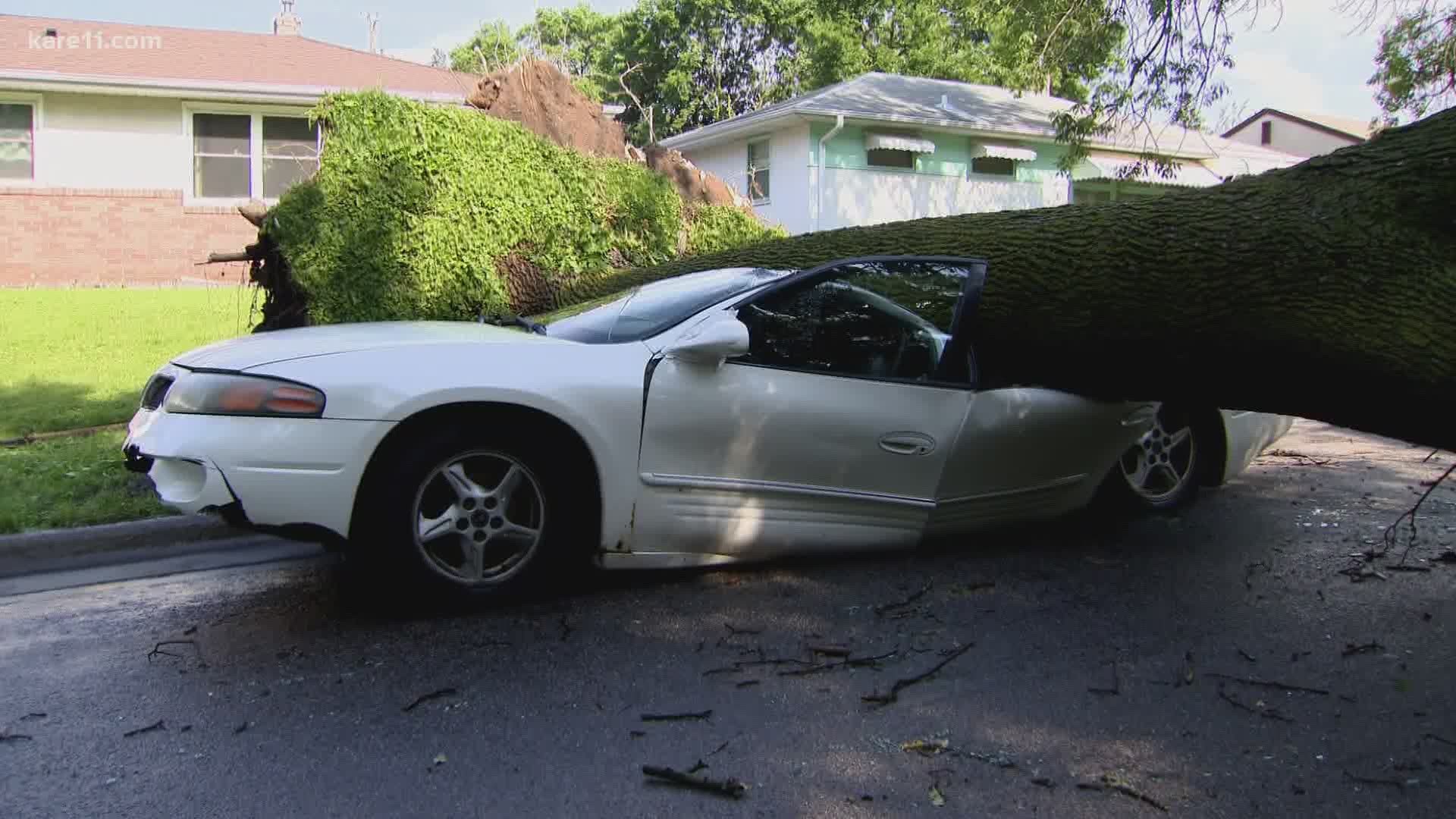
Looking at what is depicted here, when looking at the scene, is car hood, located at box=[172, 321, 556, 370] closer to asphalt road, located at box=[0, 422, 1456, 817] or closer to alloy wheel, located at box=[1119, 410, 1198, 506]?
asphalt road, located at box=[0, 422, 1456, 817]

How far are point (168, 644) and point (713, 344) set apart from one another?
88.5 inches

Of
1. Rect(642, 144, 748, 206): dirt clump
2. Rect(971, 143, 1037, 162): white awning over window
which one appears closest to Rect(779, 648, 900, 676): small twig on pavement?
Rect(642, 144, 748, 206): dirt clump

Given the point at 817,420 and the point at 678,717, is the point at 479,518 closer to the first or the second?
the point at 678,717

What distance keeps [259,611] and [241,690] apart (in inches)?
35.2

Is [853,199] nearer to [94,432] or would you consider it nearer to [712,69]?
[94,432]

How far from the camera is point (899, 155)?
22047 mm

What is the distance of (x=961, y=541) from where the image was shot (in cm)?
542

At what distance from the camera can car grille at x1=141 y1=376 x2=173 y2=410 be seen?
13.7ft

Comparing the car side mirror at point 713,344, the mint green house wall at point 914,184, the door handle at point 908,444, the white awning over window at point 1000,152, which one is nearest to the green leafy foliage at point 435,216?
the car side mirror at point 713,344

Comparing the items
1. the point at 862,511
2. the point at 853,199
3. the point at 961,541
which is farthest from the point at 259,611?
the point at 853,199

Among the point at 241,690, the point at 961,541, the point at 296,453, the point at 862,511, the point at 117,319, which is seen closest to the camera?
the point at 241,690

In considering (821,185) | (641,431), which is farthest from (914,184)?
(641,431)

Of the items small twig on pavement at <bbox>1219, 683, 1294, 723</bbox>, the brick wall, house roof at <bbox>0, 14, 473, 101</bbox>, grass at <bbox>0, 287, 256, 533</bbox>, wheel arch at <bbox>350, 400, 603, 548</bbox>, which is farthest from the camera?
house roof at <bbox>0, 14, 473, 101</bbox>

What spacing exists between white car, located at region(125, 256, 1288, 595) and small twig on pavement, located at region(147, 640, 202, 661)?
0.55 meters
